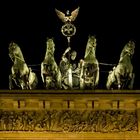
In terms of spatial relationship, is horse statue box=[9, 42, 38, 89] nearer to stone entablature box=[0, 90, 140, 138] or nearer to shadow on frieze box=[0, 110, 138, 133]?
stone entablature box=[0, 90, 140, 138]

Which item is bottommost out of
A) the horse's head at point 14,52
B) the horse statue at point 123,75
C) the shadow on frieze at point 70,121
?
the shadow on frieze at point 70,121

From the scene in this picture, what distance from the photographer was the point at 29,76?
46.3 ft

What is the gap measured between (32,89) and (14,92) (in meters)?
0.39

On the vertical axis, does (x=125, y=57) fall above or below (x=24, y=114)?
above

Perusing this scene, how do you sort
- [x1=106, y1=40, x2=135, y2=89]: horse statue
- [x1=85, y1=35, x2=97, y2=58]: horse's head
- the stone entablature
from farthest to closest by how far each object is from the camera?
1. [x1=85, y1=35, x2=97, y2=58]: horse's head
2. [x1=106, y1=40, x2=135, y2=89]: horse statue
3. the stone entablature

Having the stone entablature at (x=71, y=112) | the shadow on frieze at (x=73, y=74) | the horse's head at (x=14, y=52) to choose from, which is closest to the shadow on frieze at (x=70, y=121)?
the stone entablature at (x=71, y=112)

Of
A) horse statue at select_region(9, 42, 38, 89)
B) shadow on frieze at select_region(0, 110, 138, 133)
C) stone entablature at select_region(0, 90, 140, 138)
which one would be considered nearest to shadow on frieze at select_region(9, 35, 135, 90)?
horse statue at select_region(9, 42, 38, 89)

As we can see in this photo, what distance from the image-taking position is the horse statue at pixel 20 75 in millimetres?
14031

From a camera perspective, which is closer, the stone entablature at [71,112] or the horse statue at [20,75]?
the stone entablature at [71,112]

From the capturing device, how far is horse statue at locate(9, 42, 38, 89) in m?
14.0

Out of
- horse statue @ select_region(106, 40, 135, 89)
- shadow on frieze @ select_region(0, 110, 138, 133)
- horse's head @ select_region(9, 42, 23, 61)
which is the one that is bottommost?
shadow on frieze @ select_region(0, 110, 138, 133)

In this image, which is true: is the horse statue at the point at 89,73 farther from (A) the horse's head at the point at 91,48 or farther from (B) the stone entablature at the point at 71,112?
(B) the stone entablature at the point at 71,112

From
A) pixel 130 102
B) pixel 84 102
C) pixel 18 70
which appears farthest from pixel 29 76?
pixel 130 102

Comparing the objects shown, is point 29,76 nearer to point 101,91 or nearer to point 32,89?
point 32,89
